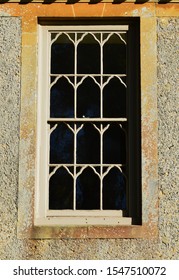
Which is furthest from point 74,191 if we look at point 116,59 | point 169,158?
point 116,59

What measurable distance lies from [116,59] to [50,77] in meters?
0.65

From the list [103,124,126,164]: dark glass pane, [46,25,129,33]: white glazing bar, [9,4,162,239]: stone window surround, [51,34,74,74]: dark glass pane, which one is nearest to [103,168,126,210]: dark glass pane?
[103,124,126,164]: dark glass pane

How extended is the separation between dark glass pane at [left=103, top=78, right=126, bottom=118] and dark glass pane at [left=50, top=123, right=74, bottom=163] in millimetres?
397

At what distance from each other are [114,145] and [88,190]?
484 millimetres

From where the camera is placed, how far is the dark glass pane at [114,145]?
21.9ft

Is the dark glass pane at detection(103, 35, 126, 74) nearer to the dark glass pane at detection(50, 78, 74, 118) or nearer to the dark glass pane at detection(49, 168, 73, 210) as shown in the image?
the dark glass pane at detection(50, 78, 74, 118)

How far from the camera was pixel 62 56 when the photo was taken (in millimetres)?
6895

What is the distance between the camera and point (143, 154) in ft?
21.2

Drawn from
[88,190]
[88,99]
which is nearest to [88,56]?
[88,99]

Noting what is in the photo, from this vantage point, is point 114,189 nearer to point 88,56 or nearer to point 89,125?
point 89,125

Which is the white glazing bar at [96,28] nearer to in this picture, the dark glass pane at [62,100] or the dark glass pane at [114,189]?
the dark glass pane at [62,100]

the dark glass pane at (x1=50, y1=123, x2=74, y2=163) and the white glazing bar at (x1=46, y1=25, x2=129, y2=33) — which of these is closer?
the dark glass pane at (x1=50, y1=123, x2=74, y2=163)

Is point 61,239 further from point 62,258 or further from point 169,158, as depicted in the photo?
point 169,158

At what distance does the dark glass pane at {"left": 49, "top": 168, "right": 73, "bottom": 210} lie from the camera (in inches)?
260
